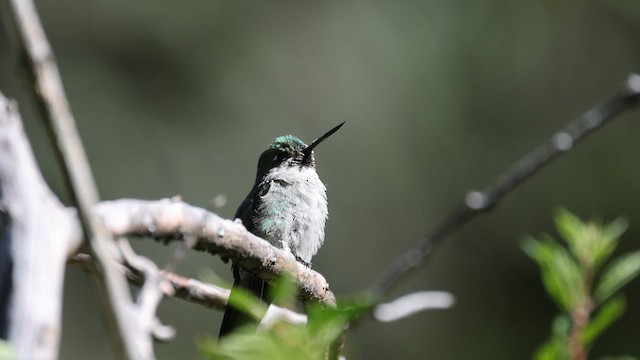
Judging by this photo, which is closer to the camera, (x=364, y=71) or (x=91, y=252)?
(x=91, y=252)

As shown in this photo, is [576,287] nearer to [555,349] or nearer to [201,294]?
[555,349]

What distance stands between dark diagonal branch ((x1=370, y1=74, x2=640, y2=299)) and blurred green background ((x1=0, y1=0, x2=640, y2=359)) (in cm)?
754

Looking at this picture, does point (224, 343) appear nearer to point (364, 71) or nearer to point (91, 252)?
point (91, 252)

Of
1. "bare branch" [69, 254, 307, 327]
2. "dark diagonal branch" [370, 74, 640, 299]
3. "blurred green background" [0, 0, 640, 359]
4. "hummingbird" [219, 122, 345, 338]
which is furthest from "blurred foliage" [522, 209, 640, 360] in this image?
"blurred green background" [0, 0, 640, 359]

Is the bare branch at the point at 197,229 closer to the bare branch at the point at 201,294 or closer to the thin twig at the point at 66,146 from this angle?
the bare branch at the point at 201,294

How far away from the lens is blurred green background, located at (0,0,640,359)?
30.0 feet

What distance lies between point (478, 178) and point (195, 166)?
2.89 meters

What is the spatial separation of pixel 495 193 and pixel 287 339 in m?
0.37

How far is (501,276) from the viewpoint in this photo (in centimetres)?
934

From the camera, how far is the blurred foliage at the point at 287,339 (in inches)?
39.4

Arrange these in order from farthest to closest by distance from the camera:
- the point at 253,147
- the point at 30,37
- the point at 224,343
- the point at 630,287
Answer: the point at 253,147 < the point at 630,287 < the point at 224,343 < the point at 30,37

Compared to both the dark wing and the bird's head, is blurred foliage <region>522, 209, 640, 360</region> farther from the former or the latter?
the bird's head

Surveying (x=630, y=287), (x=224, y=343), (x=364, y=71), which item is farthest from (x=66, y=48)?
(x=224, y=343)

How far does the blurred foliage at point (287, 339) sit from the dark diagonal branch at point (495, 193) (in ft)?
0.18
